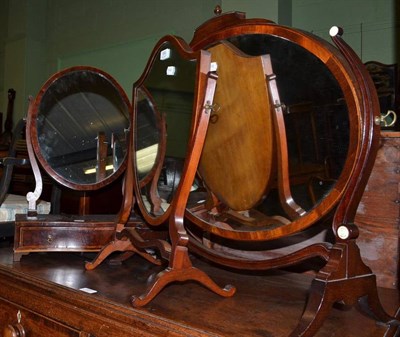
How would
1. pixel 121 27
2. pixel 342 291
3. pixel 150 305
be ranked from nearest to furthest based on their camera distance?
1. pixel 342 291
2. pixel 150 305
3. pixel 121 27

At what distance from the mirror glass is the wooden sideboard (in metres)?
0.23

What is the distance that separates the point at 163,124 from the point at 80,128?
433 millimetres

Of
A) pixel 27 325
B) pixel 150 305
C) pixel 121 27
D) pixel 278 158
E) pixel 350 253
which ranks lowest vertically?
pixel 27 325

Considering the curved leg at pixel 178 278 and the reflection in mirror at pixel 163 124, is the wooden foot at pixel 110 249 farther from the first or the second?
the curved leg at pixel 178 278

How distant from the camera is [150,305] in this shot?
89 centimetres

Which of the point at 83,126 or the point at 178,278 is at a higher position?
the point at 83,126

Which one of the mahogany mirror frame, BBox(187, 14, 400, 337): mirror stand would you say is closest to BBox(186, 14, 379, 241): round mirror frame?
BBox(187, 14, 400, 337): mirror stand

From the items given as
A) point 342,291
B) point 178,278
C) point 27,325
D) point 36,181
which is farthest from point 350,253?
point 36,181

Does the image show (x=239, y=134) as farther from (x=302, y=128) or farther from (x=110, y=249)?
(x=110, y=249)

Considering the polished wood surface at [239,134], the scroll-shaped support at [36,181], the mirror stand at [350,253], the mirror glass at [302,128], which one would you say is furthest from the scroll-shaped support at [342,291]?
the scroll-shaped support at [36,181]

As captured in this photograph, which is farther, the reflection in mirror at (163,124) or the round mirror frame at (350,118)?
the reflection in mirror at (163,124)

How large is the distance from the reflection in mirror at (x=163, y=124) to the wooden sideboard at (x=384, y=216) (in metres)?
0.46

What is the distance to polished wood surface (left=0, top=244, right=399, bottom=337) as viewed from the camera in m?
0.79

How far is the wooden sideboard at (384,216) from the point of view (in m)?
1.02
